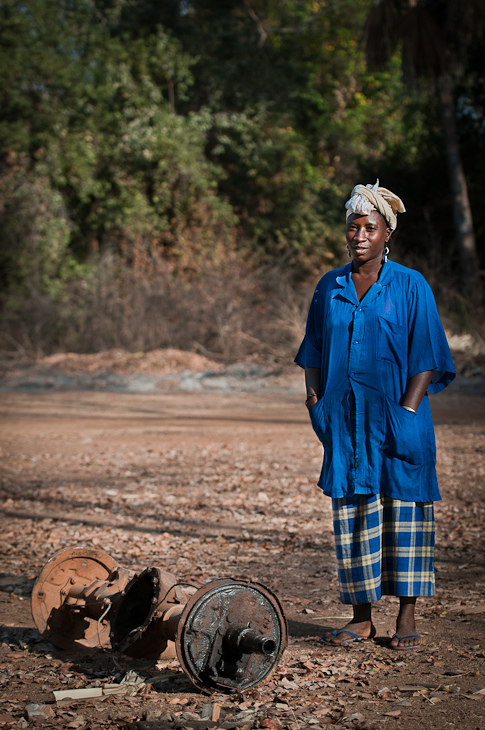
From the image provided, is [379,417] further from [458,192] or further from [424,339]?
[458,192]

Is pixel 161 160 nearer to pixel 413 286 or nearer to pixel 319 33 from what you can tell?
pixel 319 33

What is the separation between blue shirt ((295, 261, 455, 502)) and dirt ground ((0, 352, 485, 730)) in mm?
794

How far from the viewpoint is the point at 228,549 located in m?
5.30

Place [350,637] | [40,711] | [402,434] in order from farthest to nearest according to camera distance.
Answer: [350,637]
[402,434]
[40,711]

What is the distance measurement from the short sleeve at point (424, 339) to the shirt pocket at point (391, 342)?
0.04 meters

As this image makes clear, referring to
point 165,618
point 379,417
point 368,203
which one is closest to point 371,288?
point 368,203

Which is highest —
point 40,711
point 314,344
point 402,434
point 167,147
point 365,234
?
point 167,147

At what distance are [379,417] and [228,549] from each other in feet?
7.60

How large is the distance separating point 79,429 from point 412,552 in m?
7.95

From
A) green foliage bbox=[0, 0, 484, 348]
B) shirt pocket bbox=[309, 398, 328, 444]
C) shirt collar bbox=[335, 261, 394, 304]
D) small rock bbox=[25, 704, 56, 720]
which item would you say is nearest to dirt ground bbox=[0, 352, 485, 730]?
small rock bbox=[25, 704, 56, 720]

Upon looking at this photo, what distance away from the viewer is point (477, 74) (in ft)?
65.0

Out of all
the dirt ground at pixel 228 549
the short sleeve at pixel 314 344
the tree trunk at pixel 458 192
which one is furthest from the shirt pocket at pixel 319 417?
the tree trunk at pixel 458 192

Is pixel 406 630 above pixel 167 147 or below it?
below

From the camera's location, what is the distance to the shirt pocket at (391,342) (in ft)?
11.0
